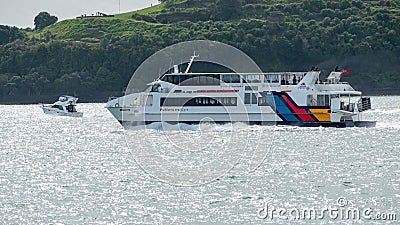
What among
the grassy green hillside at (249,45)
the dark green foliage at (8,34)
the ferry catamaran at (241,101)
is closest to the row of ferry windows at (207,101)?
the ferry catamaran at (241,101)

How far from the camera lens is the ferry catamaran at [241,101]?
58.9 meters

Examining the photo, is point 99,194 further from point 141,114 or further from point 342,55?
point 342,55

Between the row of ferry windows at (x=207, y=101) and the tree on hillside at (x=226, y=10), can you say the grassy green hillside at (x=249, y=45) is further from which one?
the row of ferry windows at (x=207, y=101)

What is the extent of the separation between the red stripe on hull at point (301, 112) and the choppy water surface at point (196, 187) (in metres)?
3.82

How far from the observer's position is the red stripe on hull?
5875 cm

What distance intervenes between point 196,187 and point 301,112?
26584mm

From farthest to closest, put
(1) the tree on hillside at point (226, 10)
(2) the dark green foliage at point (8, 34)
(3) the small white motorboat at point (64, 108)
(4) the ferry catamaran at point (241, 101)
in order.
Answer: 1. (2) the dark green foliage at point (8, 34)
2. (1) the tree on hillside at point (226, 10)
3. (3) the small white motorboat at point (64, 108)
4. (4) the ferry catamaran at point (241, 101)

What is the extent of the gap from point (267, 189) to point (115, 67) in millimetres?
110234

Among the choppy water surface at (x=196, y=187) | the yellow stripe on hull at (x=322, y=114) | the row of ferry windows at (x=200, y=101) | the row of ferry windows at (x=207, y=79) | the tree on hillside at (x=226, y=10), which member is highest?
the tree on hillside at (x=226, y=10)

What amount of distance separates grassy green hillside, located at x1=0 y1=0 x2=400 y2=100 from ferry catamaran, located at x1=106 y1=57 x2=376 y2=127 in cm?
7669

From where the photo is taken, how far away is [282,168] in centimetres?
3850

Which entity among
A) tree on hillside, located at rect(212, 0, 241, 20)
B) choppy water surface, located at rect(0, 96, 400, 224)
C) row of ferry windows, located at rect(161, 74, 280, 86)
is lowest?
choppy water surface, located at rect(0, 96, 400, 224)

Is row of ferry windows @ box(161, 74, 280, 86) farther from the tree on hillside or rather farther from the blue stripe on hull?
the tree on hillside

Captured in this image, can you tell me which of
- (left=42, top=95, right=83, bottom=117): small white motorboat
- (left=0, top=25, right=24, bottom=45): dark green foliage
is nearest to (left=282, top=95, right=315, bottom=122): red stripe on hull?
(left=42, top=95, right=83, bottom=117): small white motorboat
